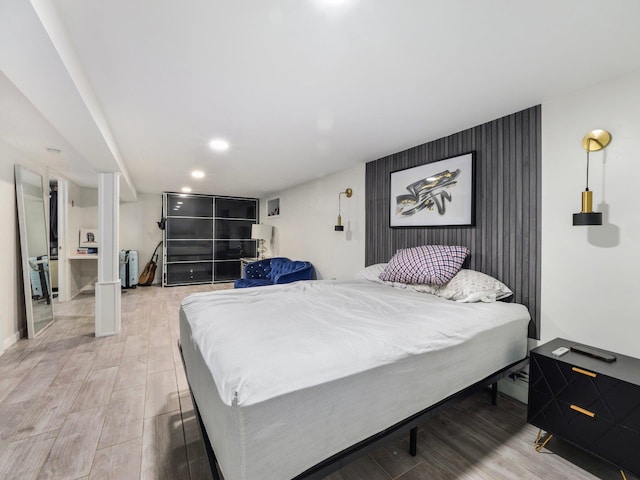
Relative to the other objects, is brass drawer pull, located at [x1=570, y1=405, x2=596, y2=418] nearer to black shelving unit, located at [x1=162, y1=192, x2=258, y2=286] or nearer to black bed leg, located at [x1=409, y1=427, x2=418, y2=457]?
black bed leg, located at [x1=409, y1=427, x2=418, y2=457]

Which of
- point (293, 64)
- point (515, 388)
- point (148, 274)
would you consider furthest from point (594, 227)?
point (148, 274)

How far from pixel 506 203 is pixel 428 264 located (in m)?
0.79

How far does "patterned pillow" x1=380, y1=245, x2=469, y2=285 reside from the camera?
8.02ft

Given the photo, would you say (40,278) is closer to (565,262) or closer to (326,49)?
(326,49)

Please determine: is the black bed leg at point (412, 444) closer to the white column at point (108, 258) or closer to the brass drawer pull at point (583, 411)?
the brass drawer pull at point (583, 411)

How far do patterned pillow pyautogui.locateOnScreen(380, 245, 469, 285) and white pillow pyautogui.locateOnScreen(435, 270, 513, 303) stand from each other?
8cm

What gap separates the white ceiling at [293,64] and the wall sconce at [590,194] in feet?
1.17

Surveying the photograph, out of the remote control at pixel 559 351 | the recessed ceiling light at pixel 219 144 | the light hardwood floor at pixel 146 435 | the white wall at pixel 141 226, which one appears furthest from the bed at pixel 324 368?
the white wall at pixel 141 226

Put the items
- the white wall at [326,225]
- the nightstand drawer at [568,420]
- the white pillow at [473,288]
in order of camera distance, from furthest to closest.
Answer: the white wall at [326,225] < the white pillow at [473,288] < the nightstand drawer at [568,420]

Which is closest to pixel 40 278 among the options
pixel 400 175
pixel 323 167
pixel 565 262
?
pixel 323 167

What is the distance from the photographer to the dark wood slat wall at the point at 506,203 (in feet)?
7.09

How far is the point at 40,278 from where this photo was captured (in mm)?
3561

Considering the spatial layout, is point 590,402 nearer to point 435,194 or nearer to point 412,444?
point 412,444

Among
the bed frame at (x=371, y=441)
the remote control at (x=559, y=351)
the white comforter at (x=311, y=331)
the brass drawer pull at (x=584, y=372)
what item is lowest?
the bed frame at (x=371, y=441)
